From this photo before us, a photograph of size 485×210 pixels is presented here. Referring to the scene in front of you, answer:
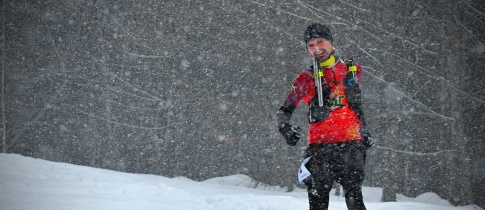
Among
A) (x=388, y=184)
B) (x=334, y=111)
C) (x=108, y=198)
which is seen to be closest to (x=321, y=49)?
(x=334, y=111)

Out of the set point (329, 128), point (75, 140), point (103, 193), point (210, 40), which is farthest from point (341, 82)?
point (75, 140)

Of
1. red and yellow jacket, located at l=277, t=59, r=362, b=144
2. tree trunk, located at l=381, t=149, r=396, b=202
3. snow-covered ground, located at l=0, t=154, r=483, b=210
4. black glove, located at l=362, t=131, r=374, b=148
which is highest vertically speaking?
red and yellow jacket, located at l=277, t=59, r=362, b=144

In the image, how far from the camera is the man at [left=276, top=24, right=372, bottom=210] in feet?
11.3

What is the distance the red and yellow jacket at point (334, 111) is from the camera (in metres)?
3.52

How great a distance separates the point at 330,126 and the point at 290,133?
1.24 ft

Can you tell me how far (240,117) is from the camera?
11336mm

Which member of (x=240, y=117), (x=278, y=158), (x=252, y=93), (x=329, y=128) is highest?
(x=329, y=128)

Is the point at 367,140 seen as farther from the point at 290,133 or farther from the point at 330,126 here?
the point at 290,133

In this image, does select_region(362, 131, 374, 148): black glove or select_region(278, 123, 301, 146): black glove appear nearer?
select_region(278, 123, 301, 146): black glove

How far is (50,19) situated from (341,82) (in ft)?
43.6

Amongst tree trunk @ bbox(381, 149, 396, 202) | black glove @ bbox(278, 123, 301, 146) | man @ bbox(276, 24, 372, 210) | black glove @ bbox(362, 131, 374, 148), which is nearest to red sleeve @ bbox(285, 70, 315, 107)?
man @ bbox(276, 24, 372, 210)

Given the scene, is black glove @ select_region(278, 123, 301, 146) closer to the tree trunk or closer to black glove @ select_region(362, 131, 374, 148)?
black glove @ select_region(362, 131, 374, 148)

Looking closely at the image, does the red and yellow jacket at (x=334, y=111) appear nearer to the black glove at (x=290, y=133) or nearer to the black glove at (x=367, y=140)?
the black glove at (x=367, y=140)

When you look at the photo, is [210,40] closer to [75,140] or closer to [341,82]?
[75,140]
